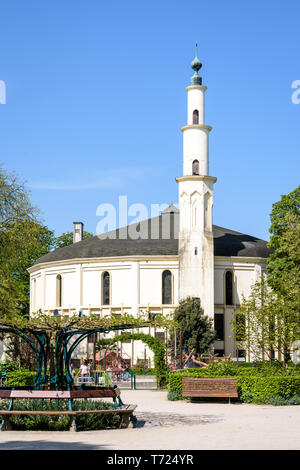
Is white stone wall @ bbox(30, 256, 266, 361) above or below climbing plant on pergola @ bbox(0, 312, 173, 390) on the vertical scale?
above

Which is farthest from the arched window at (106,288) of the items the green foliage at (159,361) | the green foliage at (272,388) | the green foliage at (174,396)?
the green foliage at (272,388)

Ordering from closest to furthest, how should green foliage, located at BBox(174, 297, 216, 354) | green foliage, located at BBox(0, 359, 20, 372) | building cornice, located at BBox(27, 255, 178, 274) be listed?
green foliage, located at BBox(0, 359, 20, 372)
green foliage, located at BBox(174, 297, 216, 354)
building cornice, located at BBox(27, 255, 178, 274)

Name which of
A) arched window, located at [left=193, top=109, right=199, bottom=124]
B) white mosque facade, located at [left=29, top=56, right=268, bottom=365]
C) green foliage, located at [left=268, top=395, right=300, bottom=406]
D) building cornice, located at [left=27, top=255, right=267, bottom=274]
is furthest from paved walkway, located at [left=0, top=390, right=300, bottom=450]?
arched window, located at [left=193, top=109, right=199, bottom=124]

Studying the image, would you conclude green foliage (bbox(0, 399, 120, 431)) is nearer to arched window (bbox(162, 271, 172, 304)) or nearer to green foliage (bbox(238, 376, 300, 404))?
green foliage (bbox(238, 376, 300, 404))

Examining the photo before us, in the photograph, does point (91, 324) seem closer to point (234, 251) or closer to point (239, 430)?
point (239, 430)

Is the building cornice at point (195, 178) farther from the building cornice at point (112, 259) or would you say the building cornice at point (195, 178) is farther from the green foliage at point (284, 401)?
the green foliage at point (284, 401)

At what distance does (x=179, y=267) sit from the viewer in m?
59.3

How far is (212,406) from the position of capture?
2550 centimetres

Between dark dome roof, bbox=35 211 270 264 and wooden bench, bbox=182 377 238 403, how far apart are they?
3495 cm

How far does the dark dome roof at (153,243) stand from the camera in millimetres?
62750

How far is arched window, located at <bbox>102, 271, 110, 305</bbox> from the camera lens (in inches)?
2469

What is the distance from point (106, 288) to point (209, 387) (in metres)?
36.7

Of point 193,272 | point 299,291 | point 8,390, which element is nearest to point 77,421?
point 8,390

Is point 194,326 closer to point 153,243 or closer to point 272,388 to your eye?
point 153,243
